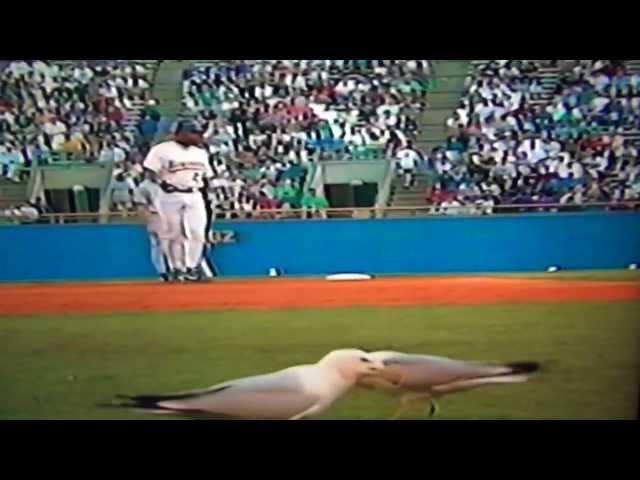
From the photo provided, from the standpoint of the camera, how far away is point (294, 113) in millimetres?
4312

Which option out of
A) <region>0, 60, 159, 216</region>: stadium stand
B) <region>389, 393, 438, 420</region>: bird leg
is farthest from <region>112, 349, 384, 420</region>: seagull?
<region>0, 60, 159, 216</region>: stadium stand

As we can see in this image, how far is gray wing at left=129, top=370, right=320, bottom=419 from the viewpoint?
14.8ft

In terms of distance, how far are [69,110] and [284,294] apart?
1026 mm

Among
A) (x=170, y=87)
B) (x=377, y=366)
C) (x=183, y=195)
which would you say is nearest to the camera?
(x=170, y=87)

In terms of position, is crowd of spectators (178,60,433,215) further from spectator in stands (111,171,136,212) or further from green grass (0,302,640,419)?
green grass (0,302,640,419)

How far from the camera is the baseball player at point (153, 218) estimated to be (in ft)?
14.4

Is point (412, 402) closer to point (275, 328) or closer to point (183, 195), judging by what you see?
point (275, 328)

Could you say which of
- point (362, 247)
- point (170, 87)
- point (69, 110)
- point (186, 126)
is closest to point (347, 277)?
point (362, 247)

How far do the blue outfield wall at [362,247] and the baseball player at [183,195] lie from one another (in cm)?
8

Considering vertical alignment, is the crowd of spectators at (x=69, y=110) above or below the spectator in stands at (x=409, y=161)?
above

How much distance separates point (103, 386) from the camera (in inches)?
177

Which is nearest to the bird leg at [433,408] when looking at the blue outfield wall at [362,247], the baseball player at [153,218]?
the blue outfield wall at [362,247]

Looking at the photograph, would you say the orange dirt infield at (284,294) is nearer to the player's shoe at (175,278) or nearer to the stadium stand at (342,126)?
the player's shoe at (175,278)
